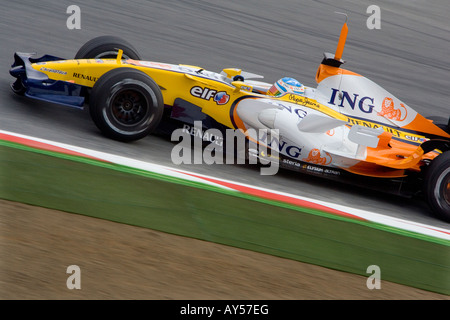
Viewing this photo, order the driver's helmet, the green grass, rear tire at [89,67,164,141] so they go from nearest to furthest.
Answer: the green grass → rear tire at [89,67,164,141] → the driver's helmet

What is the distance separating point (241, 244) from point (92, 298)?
120 centimetres

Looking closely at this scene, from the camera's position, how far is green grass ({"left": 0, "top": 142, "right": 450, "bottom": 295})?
13.6 ft

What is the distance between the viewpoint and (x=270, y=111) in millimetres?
5742

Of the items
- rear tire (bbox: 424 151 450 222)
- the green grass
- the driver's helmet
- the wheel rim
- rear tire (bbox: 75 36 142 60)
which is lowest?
the green grass

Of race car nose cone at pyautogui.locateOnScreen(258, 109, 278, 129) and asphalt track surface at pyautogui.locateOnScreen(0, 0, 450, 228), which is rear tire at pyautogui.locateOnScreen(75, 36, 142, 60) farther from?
race car nose cone at pyautogui.locateOnScreen(258, 109, 278, 129)

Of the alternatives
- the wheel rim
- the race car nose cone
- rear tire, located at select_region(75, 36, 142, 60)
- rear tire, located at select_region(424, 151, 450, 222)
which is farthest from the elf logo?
rear tire, located at select_region(424, 151, 450, 222)

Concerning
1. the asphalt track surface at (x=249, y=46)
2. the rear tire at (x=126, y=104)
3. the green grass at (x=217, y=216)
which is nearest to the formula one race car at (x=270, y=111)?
the rear tire at (x=126, y=104)

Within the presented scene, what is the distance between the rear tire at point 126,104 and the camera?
5.32m

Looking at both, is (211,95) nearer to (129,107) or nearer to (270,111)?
(270,111)

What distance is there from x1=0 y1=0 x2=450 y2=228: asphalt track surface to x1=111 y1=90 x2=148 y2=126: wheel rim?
25cm

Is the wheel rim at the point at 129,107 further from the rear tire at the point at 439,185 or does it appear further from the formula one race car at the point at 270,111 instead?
the rear tire at the point at 439,185

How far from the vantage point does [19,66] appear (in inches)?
223

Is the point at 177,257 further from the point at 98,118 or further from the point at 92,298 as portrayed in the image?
the point at 98,118

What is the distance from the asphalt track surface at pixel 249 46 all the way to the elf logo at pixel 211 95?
59 centimetres
